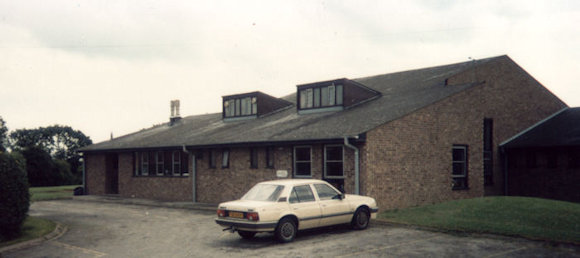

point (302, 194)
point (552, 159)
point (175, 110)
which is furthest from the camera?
point (175, 110)

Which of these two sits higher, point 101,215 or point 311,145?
point 311,145

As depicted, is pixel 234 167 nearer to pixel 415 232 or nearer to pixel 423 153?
pixel 423 153

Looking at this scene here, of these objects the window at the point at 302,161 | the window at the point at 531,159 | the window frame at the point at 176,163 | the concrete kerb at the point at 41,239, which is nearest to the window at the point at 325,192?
the window at the point at 302,161

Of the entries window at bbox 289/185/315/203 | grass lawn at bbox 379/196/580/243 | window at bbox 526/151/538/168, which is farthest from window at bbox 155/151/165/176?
window at bbox 526/151/538/168

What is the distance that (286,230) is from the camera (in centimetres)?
1167

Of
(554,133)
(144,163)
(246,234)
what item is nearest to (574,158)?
(554,133)

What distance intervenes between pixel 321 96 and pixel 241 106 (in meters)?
6.54

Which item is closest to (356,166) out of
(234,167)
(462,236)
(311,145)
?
(311,145)

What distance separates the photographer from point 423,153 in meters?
18.5

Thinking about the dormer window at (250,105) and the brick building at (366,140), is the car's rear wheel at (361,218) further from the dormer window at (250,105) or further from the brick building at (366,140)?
the dormer window at (250,105)

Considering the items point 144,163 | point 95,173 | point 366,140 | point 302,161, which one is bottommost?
point 95,173

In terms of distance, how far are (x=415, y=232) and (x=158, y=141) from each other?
17758mm

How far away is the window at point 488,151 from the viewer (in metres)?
22.6

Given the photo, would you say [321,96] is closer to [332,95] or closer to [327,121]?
[332,95]
